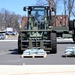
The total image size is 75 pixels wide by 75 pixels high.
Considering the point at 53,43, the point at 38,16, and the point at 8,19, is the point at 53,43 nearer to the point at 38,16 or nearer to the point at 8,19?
the point at 38,16

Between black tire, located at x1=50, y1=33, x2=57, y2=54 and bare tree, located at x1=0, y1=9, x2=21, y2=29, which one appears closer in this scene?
black tire, located at x1=50, y1=33, x2=57, y2=54

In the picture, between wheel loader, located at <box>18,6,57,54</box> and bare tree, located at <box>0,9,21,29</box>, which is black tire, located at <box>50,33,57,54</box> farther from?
bare tree, located at <box>0,9,21,29</box>
